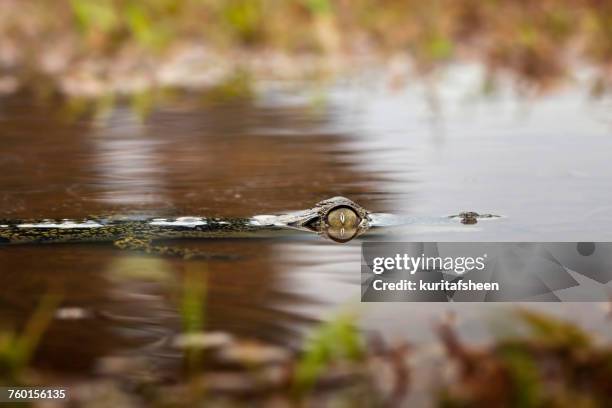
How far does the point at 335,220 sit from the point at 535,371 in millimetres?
2328

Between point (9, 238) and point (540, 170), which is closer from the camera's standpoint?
point (9, 238)

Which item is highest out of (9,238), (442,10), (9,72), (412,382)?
(442,10)

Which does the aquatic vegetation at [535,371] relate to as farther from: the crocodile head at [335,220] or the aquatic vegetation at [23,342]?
the crocodile head at [335,220]

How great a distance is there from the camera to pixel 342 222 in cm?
503

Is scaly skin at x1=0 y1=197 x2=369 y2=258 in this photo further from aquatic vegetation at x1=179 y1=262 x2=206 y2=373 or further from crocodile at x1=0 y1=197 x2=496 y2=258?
aquatic vegetation at x1=179 y1=262 x2=206 y2=373

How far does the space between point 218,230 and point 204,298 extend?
3.47 ft

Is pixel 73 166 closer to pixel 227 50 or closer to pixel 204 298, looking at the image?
pixel 204 298

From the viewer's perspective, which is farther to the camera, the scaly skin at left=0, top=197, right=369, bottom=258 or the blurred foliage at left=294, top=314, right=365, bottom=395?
the scaly skin at left=0, top=197, right=369, bottom=258

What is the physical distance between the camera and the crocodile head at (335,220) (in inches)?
197

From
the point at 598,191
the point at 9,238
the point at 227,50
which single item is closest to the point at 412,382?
the point at 9,238

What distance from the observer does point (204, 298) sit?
3.92 m

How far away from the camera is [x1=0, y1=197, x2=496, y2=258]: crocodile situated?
16.0 ft

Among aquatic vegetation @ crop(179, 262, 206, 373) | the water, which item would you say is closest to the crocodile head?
the water

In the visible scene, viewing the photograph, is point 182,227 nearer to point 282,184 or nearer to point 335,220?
point 335,220
